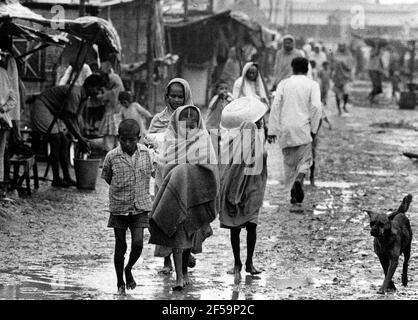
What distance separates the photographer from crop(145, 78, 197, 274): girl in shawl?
350 inches

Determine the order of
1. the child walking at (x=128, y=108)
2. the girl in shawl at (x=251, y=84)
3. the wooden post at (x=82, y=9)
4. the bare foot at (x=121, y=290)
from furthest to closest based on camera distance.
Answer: the wooden post at (x=82, y=9)
the child walking at (x=128, y=108)
the girl in shawl at (x=251, y=84)
the bare foot at (x=121, y=290)

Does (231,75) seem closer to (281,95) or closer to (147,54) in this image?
(147,54)

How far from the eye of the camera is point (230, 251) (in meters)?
10.2

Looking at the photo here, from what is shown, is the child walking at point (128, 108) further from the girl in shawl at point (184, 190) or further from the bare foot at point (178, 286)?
the bare foot at point (178, 286)

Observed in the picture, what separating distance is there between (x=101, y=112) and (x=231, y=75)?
5518 millimetres

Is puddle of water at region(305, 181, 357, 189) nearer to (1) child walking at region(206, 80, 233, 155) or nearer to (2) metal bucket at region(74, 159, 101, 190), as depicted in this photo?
(1) child walking at region(206, 80, 233, 155)

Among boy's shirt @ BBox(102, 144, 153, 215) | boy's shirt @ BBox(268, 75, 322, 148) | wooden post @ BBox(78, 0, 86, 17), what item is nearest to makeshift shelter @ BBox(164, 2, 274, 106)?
wooden post @ BBox(78, 0, 86, 17)

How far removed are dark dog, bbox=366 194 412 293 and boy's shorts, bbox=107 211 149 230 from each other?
1843mm

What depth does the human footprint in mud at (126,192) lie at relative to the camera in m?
8.11

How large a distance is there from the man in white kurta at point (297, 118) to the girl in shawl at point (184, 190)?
4.42 meters

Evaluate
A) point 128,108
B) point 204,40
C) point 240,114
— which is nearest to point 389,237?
point 240,114

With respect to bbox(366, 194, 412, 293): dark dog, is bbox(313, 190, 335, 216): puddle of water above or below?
below

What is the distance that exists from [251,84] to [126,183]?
17.4 ft

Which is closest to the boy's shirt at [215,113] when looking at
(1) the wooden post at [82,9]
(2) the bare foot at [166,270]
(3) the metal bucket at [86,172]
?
(3) the metal bucket at [86,172]
